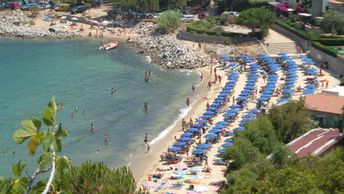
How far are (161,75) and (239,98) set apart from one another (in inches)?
563

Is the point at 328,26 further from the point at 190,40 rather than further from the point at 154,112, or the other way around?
the point at 154,112

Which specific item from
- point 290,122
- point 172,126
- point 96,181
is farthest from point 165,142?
point 96,181

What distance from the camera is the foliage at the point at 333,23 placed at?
5925 cm

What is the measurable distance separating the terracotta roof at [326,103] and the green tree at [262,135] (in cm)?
531

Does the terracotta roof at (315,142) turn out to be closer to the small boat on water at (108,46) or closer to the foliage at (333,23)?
the foliage at (333,23)

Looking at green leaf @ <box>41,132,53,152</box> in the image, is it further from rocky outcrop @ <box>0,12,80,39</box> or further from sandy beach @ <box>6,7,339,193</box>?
rocky outcrop @ <box>0,12,80,39</box>

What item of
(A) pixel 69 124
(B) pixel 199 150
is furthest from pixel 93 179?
(A) pixel 69 124

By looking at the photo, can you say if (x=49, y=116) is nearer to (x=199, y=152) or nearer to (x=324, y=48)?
(x=199, y=152)

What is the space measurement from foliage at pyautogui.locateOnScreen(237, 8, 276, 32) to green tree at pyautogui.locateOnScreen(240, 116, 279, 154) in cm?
3342

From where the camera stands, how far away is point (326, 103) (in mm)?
36375

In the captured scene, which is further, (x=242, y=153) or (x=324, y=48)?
(x=324, y=48)

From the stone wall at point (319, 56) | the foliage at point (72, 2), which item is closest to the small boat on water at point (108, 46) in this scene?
the stone wall at point (319, 56)

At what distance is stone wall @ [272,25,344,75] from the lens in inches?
2062

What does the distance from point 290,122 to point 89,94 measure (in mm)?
24967
